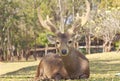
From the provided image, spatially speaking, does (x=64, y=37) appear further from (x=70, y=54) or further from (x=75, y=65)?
(x=75, y=65)

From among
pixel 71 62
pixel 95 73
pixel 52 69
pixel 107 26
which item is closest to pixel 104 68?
pixel 95 73

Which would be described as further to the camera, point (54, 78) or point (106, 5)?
point (106, 5)

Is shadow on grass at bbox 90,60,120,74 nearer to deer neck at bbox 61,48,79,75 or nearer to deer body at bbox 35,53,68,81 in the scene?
deer body at bbox 35,53,68,81

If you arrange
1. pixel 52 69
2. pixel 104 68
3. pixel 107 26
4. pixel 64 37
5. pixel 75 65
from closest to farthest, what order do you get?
pixel 64 37 → pixel 75 65 → pixel 52 69 → pixel 104 68 → pixel 107 26

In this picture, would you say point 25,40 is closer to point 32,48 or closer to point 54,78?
point 32,48

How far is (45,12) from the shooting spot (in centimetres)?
3869

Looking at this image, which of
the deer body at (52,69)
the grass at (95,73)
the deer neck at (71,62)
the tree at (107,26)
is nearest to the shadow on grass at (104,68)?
the grass at (95,73)

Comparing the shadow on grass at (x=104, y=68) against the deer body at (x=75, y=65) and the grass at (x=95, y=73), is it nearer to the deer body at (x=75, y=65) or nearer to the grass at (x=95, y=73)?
the grass at (x=95, y=73)

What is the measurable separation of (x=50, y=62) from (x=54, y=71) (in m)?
0.34

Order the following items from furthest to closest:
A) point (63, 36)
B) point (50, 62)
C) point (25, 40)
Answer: point (25, 40), point (50, 62), point (63, 36)

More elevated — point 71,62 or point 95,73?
point 71,62

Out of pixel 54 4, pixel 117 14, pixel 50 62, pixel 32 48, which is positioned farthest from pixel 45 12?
pixel 50 62

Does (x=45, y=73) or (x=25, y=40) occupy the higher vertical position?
(x=45, y=73)

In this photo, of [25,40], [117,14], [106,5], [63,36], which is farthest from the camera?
[106,5]
